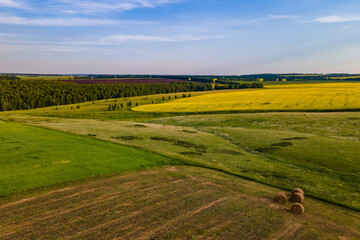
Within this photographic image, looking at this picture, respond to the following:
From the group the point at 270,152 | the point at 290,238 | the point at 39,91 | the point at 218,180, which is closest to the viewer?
the point at 290,238

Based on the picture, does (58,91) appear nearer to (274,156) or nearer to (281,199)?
(274,156)

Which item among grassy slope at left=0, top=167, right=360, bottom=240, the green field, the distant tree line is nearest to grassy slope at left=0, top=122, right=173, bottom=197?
the green field

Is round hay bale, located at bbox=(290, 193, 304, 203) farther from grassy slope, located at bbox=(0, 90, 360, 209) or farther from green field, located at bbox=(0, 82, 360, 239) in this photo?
grassy slope, located at bbox=(0, 90, 360, 209)

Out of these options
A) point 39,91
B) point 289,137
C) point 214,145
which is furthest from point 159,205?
point 39,91

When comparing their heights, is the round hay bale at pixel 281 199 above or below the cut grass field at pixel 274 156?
above

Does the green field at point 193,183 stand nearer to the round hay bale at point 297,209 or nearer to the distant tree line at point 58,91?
the round hay bale at point 297,209

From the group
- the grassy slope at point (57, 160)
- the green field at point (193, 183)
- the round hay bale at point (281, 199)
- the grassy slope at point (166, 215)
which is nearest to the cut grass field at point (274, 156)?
the green field at point (193, 183)

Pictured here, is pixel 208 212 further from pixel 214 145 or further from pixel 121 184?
pixel 214 145
